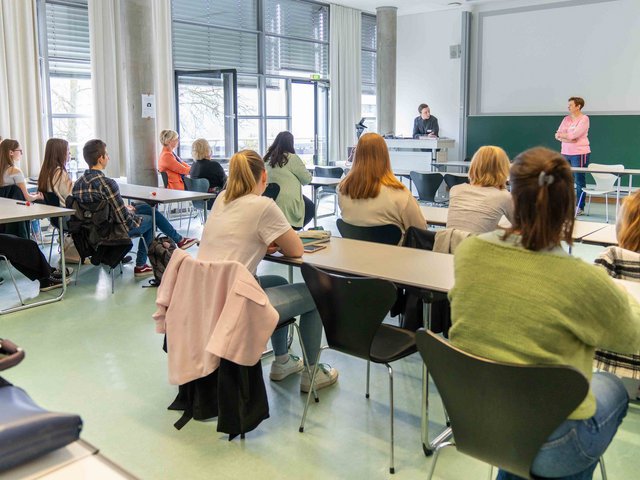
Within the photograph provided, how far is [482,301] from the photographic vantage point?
1733 millimetres

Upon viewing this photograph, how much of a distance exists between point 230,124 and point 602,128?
19.6 feet

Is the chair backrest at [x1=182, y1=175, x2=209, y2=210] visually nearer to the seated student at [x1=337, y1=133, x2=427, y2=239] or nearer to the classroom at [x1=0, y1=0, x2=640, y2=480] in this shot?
the classroom at [x1=0, y1=0, x2=640, y2=480]

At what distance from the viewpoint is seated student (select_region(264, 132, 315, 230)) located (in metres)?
5.43

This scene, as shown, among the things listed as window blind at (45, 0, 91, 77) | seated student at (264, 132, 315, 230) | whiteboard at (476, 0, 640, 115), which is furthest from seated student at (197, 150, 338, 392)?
whiteboard at (476, 0, 640, 115)

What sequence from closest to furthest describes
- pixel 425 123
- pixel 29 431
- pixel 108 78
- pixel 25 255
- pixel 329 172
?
pixel 29 431, pixel 25 255, pixel 108 78, pixel 329 172, pixel 425 123

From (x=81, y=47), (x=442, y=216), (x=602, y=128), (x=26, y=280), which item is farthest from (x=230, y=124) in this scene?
(x=602, y=128)

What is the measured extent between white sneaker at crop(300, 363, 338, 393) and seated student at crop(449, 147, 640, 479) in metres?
1.58

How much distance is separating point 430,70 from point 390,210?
939cm

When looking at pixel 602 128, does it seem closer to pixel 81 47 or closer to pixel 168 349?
pixel 81 47

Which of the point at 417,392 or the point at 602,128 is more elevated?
the point at 602,128

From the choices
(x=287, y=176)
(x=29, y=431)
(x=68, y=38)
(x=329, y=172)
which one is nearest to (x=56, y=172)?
(x=287, y=176)

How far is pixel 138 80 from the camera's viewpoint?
764 centimetres

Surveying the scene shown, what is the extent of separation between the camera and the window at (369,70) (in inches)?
491

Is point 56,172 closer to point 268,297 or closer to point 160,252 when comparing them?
point 160,252
